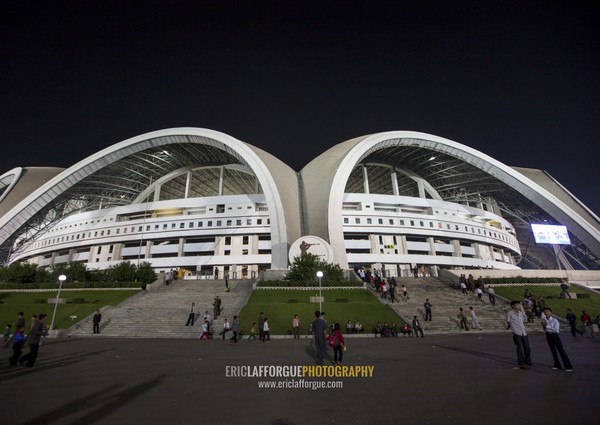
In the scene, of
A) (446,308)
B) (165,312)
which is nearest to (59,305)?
(165,312)

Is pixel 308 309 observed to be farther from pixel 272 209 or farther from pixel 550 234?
pixel 550 234

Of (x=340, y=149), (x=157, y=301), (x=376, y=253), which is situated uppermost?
(x=340, y=149)

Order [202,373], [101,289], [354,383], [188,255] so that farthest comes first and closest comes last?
[188,255], [101,289], [202,373], [354,383]

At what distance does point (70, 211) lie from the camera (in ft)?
179

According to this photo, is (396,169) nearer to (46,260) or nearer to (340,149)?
(340,149)

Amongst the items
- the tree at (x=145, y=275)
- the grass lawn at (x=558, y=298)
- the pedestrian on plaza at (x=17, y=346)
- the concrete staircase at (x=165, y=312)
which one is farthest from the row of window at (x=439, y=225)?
the pedestrian on plaza at (x=17, y=346)

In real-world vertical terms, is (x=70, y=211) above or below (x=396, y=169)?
below

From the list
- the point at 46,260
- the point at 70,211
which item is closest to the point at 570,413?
the point at 70,211

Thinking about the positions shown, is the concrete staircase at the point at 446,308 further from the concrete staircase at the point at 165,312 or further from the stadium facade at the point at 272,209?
the stadium facade at the point at 272,209

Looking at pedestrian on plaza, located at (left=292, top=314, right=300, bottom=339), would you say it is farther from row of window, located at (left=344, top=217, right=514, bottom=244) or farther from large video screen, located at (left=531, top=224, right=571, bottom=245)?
large video screen, located at (left=531, top=224, right=571, bottom=245)

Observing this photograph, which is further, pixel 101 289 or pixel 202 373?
pixel 101 289

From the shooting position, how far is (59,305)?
23.0m

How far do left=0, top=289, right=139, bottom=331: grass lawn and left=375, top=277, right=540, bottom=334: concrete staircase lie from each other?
2005cm

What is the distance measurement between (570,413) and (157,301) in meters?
24.7
